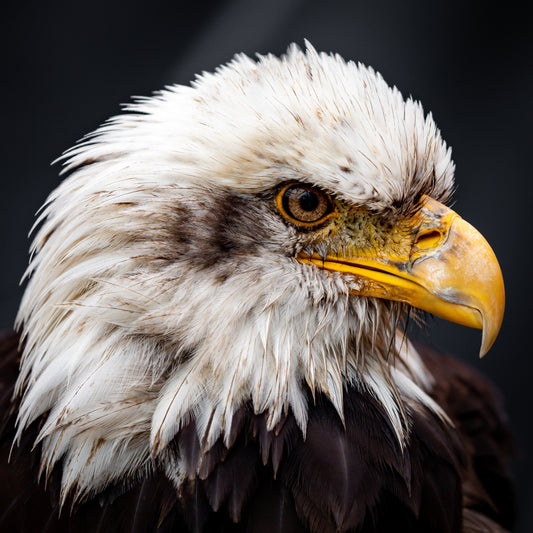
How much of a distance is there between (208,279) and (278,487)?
32 cm

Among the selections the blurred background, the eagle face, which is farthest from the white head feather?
the blurred background

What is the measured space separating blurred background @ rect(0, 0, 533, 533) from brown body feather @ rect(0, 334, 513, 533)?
1569mm

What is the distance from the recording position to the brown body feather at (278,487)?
2.97ft

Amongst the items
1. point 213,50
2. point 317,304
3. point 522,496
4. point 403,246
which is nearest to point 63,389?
point 317,304

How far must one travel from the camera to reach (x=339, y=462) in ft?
3.06

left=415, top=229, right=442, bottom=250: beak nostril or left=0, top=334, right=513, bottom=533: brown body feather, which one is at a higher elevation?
left=415, top=229, right=442, bottom=250: beak nostril

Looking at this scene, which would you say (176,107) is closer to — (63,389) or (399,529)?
(63,389)

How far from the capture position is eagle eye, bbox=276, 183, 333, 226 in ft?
2.99

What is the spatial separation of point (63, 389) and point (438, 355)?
3.44ft

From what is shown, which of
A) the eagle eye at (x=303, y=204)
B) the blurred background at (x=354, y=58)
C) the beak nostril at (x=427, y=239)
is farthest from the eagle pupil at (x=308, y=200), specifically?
the blurred background at (x=354, y=58)

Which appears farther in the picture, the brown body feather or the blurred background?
the blurred background

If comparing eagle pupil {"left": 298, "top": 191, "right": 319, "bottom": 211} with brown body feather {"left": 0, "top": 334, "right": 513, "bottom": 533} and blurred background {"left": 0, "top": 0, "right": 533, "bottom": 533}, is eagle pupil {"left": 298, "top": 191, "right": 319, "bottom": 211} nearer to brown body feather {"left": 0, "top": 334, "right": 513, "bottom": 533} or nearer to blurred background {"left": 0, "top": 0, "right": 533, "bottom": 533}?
brown body feather {"left": 0, "top": 334, "right": 513, "bottom": 533}

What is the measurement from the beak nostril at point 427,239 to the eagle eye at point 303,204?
0.14 m

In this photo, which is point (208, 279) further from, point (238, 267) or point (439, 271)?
point (439, 271)
